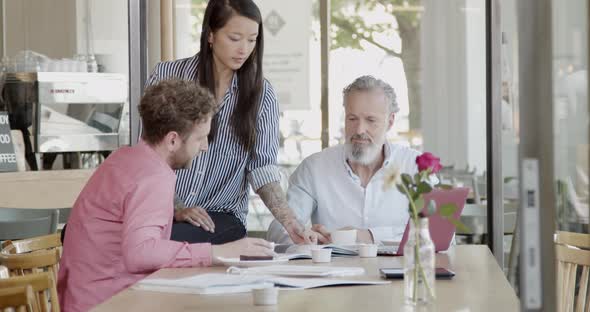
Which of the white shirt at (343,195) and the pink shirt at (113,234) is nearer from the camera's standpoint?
the pink shirt at (113,234)

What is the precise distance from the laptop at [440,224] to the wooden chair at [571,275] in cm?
34

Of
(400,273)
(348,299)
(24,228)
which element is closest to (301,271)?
(400,273)

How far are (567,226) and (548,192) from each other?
4567 mm

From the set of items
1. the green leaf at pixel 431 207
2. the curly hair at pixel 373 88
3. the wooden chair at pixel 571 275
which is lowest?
the wooden chair at pixel 571 275

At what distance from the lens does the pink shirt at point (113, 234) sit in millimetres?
2602

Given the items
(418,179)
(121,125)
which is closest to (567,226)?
(121,125)

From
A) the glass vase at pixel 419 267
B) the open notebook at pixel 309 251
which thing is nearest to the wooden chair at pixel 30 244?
the open notebook at pixel 309 251

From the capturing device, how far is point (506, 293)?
7.41 ft

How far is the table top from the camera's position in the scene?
626 cm

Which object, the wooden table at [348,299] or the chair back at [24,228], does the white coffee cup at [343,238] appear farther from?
the chair back at [24,228]

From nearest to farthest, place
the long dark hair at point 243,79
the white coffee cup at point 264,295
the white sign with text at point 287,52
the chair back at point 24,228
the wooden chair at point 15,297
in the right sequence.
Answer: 1. the wooden chair at point 15,297
2. the white coffee cup at point 264,295
3. the long dark hair at point 243,79
4. the chair back at point 24,228
5. the white sign with text at point 287,52

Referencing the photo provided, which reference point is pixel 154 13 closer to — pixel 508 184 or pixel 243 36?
pixel 508 184

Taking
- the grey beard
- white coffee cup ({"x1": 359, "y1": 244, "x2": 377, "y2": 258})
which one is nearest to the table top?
the grey beard

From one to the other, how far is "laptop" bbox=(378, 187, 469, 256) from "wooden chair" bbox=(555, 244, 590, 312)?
0.34m
